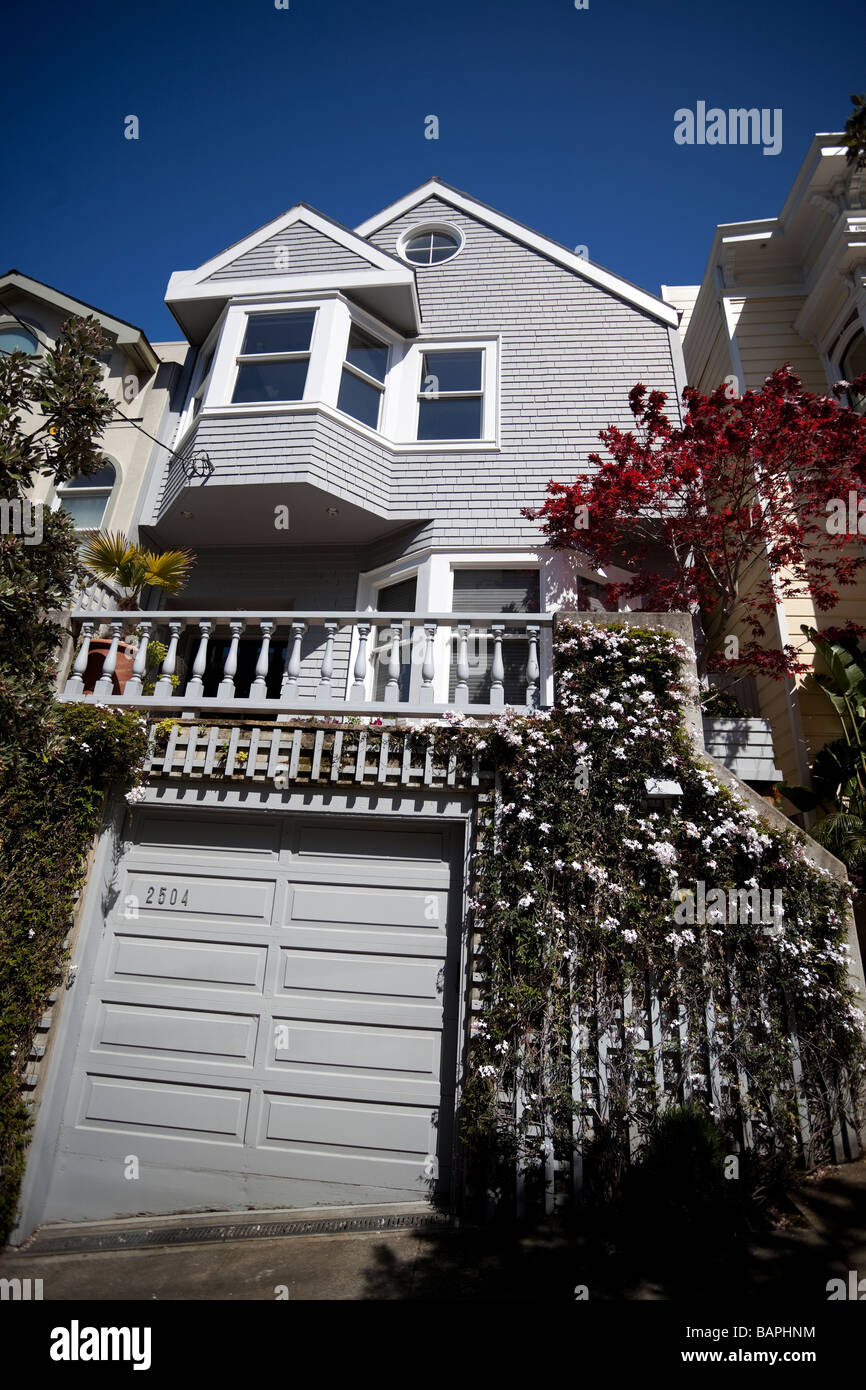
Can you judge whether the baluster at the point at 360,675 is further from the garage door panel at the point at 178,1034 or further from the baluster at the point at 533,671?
the garage door panel at the point at 178,1034

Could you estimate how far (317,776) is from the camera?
5.34 m

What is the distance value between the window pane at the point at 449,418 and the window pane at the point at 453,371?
23 cm

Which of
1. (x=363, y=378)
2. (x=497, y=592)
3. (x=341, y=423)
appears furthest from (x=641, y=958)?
(x=363, y=378)

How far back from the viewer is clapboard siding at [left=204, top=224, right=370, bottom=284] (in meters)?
9.47

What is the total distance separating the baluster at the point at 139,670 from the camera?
5.86 meters

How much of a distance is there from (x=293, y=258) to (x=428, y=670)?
23.8ft

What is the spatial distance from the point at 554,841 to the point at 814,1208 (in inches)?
94.4

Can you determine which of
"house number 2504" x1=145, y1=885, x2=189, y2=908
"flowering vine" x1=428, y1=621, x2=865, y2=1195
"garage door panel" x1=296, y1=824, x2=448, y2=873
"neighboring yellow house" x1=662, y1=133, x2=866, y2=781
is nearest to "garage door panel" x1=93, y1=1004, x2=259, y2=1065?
"house number 2504" x1=145, y1=885, x2=189, y2=908

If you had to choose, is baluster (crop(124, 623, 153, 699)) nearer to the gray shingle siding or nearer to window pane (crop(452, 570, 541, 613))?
the gray shingle siding

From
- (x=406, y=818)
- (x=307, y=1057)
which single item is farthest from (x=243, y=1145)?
(x=406, y=818)

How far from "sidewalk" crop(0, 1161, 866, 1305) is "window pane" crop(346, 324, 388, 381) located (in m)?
9.11

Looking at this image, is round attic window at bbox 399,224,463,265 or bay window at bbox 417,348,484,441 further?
round attic window at bbox 399,224,463,265

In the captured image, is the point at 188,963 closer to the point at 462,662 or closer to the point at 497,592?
the point at 462,662
